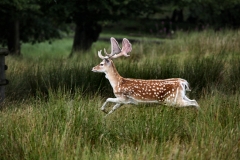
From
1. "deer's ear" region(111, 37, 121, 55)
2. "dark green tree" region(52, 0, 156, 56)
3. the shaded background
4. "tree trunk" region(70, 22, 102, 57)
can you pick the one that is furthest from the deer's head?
"tree trunk" region(70, 22, 102, 57)

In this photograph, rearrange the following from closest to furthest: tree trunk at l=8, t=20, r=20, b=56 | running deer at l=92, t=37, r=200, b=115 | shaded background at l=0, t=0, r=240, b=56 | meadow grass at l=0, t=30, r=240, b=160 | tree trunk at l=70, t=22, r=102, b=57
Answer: meadow grass at l=0, t=30, r=240, b=160, running deer at l=92, t=37, r=200, b=115, shaded background at l=0, t=0, r=240, b=56, tree trunk at l=70, t=22, r=102, b=57, tree trunk at l=8, t=20, r=20, b=56

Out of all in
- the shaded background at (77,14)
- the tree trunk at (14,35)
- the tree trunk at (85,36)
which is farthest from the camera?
the tree trunk at (14,35)

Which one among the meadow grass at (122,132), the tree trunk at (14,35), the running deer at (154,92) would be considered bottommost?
the tree trunk at (14,35)

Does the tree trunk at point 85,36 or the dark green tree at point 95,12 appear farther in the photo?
the tree trunk at point 85,36

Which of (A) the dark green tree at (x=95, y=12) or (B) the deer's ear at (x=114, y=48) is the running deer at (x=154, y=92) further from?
(A) the dark green tree at (x=95, y=12)

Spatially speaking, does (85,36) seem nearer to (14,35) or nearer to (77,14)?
(77,14)

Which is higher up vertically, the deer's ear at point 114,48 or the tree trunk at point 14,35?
the deer's ear at point 114,48

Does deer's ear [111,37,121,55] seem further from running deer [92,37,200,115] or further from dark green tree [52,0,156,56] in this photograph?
dark green tree [52,0,156,56]

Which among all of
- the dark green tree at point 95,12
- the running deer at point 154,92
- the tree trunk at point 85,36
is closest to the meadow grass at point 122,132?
the running deer at point 154,92

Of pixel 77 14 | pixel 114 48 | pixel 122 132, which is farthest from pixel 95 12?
pixel 122 132

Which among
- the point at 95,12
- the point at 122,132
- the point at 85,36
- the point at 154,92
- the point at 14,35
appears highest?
the point at 95,12

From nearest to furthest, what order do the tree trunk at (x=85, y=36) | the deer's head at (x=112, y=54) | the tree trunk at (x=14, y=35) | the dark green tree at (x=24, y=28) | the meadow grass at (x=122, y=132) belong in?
the meadow grass at (x=122, y=132) < the deer's head at (x=112, y=54) < the dark green tree at (x=24, y=28) < the tree trunk at (x=85, y=36) < the tree trunk at (x=14, y=35)

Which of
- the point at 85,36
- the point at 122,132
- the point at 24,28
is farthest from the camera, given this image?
the point at 24,28

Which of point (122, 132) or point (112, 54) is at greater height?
point (112, 54)
